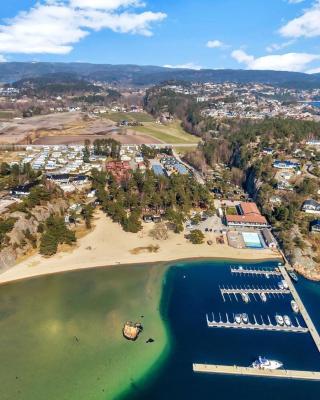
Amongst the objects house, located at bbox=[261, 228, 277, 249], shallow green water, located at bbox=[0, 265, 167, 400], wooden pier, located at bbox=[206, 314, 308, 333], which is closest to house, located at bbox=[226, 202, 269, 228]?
house, located at bbox=[261, 228, 277, 249]

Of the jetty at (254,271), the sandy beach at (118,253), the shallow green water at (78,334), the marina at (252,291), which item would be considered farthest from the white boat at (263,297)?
the shallow green water at (78,334)

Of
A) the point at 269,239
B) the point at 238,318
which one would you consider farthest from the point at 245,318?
the point at 269,239

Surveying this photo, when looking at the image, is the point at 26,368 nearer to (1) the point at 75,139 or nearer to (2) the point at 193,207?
(2) the point at 193,207

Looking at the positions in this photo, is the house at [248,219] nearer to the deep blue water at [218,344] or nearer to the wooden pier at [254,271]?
the wooden pier at [254,271]

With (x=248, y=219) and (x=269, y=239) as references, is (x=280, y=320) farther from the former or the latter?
(x=248, y=219)

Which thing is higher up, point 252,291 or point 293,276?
point 293,276

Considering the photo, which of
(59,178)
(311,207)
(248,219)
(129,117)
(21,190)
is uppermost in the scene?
(311,207)
